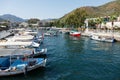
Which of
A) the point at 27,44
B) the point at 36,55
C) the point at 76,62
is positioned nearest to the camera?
the point at 76,62

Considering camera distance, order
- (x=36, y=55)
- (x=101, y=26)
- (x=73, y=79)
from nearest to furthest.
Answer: (x=73, y=79) → (x=36, y=55) → (x=101, y=26)

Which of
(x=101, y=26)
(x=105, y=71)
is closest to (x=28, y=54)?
(x=105, y=71)

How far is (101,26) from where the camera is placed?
541ft

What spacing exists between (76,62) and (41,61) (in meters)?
12.1

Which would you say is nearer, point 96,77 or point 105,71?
point 96,77

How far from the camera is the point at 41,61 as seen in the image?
4338 centimetres

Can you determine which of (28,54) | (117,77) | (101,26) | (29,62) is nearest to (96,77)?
(117,77)

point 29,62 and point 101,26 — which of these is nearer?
point 29,62

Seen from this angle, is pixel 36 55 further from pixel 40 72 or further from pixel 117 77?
pixel 117 77

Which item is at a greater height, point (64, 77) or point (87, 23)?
point (87, 23)

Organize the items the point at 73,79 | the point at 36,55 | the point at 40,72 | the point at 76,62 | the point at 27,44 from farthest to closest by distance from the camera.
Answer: the point at 27,44, the point at 36,55, the point at 76,62, the point at 40,72, the point at 73,79

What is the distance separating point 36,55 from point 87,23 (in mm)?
122040

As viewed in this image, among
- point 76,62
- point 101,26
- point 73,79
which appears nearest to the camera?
point 73,79

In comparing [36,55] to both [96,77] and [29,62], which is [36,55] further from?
[96,77]
